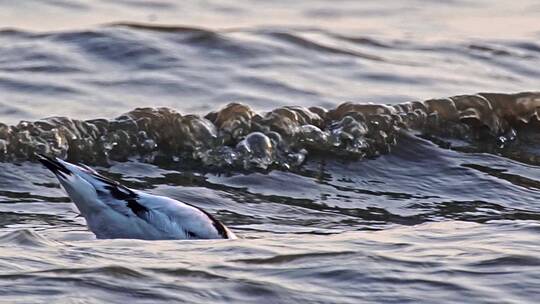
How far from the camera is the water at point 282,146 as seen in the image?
6.01 m

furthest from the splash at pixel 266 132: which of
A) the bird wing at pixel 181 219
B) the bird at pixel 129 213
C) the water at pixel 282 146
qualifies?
the bird wing at pixel 181 219

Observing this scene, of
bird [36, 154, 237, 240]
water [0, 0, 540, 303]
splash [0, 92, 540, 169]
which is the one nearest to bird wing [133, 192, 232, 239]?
bird [36, 154, 237, 240]

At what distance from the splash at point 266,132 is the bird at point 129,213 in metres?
1.71

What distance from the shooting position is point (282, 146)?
927 centimetres

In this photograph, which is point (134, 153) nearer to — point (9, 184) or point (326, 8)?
point (9, 184)

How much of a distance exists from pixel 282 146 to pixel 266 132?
0.18m

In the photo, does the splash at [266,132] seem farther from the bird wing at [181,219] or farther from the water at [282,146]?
the bird wing at [181,219]

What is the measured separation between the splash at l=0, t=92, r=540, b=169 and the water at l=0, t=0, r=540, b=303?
13 mm

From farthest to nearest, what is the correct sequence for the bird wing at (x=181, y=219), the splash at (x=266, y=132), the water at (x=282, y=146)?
the splash at (x=266, y=132)
the bird wing at (x=181, y=219)
the water at (x=282, y=146)

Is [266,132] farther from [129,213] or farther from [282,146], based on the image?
[129,213]

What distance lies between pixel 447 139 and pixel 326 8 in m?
3.60

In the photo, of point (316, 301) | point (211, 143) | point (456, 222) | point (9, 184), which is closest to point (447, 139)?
point (211, 143)

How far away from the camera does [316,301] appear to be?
18.6ft

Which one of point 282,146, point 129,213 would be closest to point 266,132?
point 282,146
